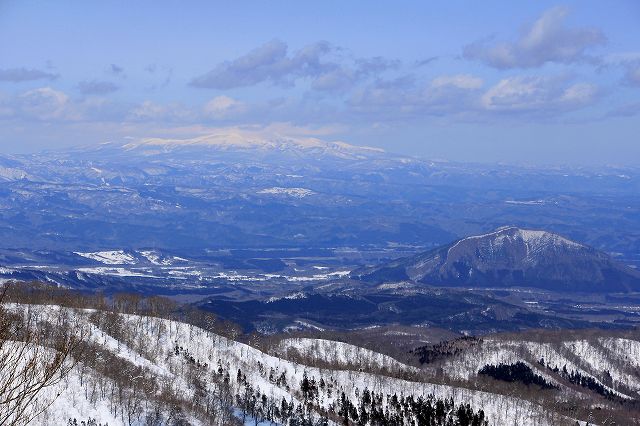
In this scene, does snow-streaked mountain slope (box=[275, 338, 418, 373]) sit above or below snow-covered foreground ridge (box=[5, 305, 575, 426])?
below

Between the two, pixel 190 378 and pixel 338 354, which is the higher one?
pixel 190 378

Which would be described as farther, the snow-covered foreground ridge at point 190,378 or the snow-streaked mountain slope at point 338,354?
the snow-streaked mountain slope at point 338,354

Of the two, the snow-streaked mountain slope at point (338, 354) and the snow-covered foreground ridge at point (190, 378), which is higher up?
the snow-covered foreground ridge at point (190, 378)

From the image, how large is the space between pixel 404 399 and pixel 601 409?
187 ft

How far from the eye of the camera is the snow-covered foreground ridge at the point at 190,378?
10856 centimetres

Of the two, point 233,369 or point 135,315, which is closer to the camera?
point 233,369

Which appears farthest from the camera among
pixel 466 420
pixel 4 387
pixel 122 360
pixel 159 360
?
pixel 159 360

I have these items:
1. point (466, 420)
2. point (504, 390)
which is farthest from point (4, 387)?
point (504, 390)

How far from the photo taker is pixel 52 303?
14900cm

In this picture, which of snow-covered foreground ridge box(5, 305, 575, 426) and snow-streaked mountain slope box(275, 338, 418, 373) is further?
snow-streaked mountain slope box(275, 338, 418, 373)

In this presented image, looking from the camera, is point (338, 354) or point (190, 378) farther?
point (338, 354)

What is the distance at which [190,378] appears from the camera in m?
129

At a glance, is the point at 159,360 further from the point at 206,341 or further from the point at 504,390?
the point at 504,390

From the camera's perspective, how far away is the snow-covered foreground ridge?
108562 mm
